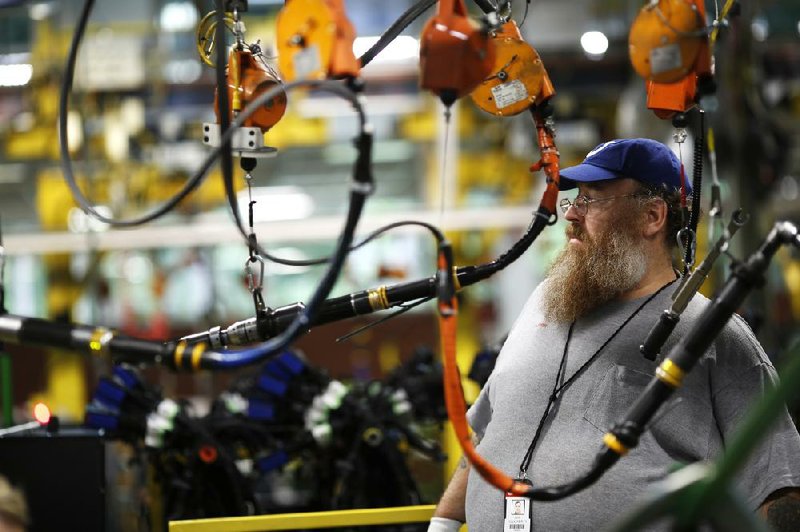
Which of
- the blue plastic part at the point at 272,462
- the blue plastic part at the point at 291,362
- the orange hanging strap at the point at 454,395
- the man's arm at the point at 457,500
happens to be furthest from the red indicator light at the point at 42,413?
the orange hanging strap at the point at 454,395

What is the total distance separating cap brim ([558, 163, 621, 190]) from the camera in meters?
2.56

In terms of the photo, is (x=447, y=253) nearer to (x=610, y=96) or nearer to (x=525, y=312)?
(x=525, y=312)

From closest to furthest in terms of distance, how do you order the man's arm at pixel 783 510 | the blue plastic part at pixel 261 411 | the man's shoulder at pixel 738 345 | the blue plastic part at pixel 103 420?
the man's arm at pixel 783 510, the man's shoulder at pixel 738 345, the blue plastic part at pixel 103 420, the blue plastic part at pixel 261 411

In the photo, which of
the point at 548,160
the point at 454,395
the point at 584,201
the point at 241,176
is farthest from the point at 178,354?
the point at 241,176

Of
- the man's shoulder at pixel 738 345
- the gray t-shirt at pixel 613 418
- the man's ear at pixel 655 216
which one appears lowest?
the gray t-shirt at pixel 613 418

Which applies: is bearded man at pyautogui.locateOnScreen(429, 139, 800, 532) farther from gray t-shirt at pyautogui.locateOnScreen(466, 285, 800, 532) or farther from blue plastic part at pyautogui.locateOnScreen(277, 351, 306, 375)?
blue plastic part at pyautogui.locateOnScreen(277, 351, 306, 375)

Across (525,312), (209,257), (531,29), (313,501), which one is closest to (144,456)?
(313,501)

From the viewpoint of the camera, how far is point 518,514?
7.77 feet

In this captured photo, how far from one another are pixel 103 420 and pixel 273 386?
64 cm

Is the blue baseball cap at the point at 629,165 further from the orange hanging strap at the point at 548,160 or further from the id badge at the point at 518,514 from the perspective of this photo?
the id badge at the point at 518,514

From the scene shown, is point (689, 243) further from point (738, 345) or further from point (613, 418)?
point (613, 418)

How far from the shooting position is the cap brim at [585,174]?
8.39ft

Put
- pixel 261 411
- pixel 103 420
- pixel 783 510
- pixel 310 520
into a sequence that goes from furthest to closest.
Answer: pixel 261 411, pixel 103 420, pixel 310 520, pixel 783 510

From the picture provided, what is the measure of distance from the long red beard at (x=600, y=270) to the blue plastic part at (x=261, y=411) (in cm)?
149
